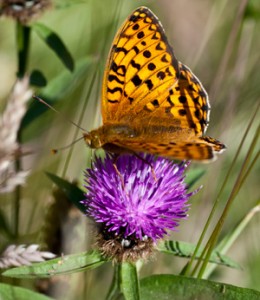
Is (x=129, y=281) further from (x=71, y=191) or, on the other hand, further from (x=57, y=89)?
(x=57, y=89)

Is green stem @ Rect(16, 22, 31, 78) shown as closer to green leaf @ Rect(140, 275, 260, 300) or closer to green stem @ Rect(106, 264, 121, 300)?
green stem @ Rect(106, 264, 121, 300)

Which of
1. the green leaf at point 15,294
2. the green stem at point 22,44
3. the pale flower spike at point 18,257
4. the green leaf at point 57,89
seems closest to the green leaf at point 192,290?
the green leaf at point 15,294

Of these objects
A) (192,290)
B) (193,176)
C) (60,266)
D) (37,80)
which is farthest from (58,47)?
(192,290)

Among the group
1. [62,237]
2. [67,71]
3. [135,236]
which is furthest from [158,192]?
[67,71]

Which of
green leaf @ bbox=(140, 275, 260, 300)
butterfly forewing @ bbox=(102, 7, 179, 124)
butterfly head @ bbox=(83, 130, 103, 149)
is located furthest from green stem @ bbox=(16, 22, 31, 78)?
green leaf @ bbox=(140, 275, 260, 300)

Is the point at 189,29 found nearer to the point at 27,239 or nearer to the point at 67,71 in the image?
the point at 67,71

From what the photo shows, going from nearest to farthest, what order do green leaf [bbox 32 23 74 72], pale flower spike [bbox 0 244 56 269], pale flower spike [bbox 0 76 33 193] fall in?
pale flower spike [bbox 0 76 33 193] < pale flower spike [bbox 0 244 56 269] < green leaf [bbox 32 23 74 72]

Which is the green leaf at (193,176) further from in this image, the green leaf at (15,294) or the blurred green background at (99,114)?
the green leaf at (15,294)
